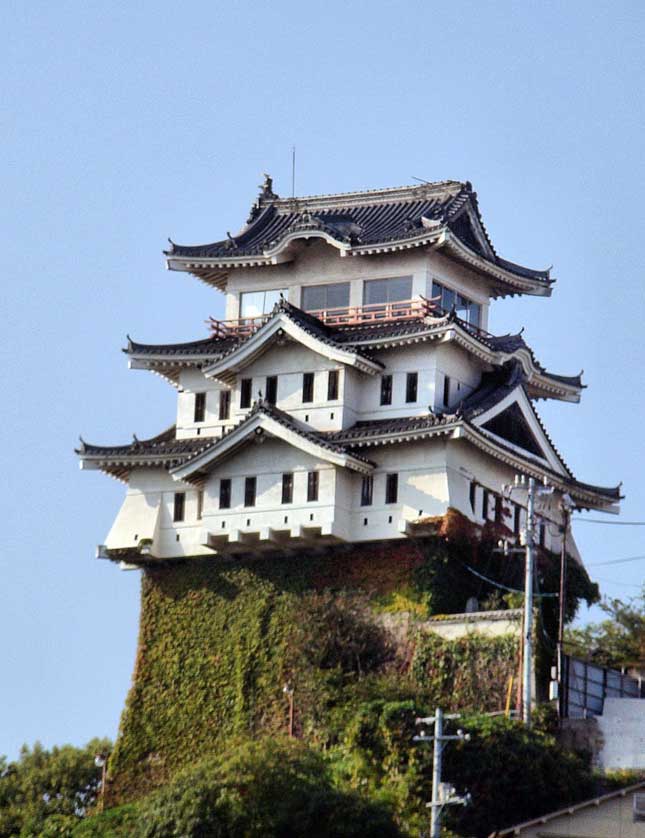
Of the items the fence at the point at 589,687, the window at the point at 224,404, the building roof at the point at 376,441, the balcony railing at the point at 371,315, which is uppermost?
the balcony railing at the point at 371,315

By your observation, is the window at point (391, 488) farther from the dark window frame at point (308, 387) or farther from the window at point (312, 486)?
the dark window frame at point (308, 387)

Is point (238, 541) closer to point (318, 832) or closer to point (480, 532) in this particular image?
point (480, 532)

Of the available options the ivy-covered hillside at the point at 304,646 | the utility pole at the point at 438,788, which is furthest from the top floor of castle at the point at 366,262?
the utility pole at the point at 438,788

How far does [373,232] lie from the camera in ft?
271

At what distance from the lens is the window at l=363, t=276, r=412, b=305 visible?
80875mm

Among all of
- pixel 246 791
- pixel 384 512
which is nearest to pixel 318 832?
pixel 246 791

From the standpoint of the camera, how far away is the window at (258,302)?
82812 mm

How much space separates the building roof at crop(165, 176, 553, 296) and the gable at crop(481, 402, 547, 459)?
4741 mm

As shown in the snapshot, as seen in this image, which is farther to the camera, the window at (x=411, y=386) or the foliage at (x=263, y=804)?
the window at (x=411, y=386)

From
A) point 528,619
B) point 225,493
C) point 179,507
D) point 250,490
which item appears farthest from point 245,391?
point 528,619

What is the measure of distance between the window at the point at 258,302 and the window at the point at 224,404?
8.79ft

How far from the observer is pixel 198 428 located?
269 ft

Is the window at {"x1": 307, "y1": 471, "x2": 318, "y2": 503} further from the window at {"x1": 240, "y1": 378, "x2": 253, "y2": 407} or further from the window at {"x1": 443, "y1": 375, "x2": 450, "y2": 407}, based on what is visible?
the window at {"x1": 443, "y1": 375, "x2": 450, "y2": 407}

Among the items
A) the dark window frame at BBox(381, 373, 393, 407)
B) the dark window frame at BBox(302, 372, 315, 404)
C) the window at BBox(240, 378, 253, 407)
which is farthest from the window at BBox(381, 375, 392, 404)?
the window at BBox(240, 378, 253, 407)
